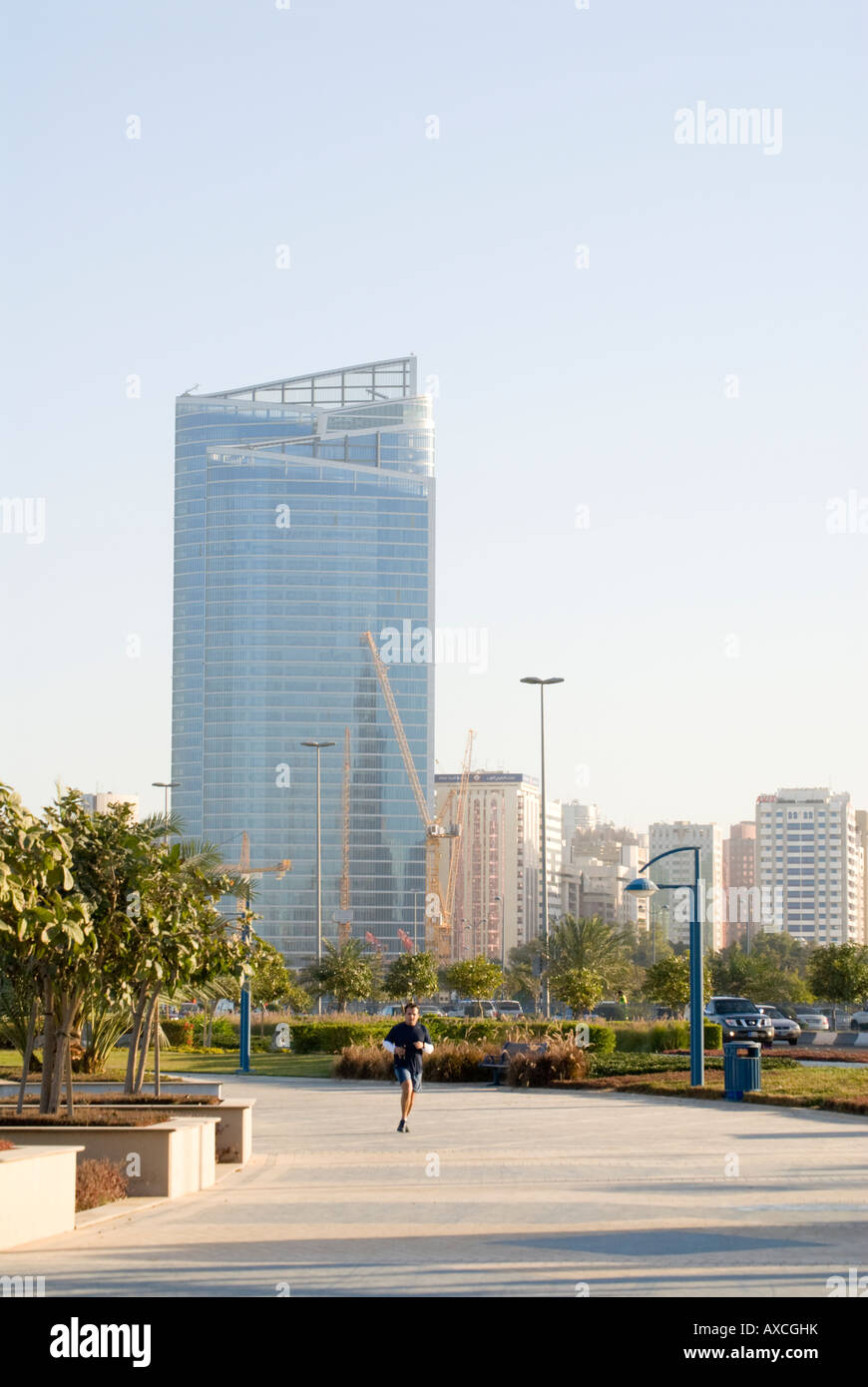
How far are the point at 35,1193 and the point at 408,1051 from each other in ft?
37.6

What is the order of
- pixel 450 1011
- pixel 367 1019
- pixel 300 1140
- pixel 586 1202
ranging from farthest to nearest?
pixel 450 1011, pixel 367 1019, pixel 300 1140, pixel 586 1202

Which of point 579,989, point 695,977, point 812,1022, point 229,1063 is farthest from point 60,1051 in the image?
point 812,1022

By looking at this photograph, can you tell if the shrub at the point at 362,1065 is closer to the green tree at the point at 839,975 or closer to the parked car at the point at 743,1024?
the parked car at the point at 743,1024

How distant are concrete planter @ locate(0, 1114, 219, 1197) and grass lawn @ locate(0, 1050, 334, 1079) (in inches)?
711

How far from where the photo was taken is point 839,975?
5516cm

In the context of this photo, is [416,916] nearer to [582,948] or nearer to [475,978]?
[582,948]

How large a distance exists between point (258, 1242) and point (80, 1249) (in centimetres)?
120

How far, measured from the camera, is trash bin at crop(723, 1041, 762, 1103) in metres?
25.8

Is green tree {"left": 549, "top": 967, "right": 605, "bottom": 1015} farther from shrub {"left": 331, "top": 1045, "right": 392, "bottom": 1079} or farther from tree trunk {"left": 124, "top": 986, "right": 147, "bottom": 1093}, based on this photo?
tree trunk {"left": 124, "top": 986, "right": 147, "bottom": 1093}

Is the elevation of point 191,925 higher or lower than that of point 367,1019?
higher

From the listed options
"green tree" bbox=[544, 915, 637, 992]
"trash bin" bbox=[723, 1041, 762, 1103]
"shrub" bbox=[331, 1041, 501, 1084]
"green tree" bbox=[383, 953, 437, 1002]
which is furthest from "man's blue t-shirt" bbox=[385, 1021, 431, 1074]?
"green tree" bbox=[383, 953, 437, 1002]

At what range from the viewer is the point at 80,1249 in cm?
1065
